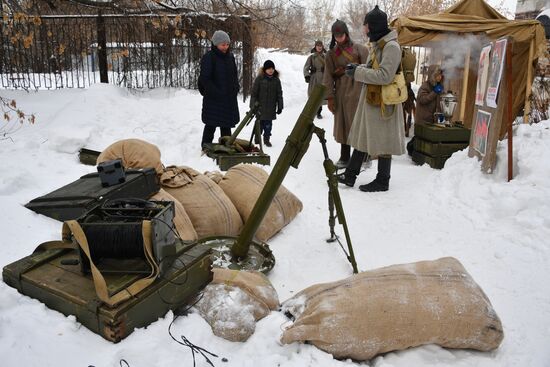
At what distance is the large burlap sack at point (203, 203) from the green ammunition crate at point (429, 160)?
3808 mm

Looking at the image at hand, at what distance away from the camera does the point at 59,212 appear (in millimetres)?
3252

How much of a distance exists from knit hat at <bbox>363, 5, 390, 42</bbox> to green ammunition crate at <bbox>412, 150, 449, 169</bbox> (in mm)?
2465

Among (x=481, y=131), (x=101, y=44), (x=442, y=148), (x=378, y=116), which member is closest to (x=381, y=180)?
(x=378, y=116)

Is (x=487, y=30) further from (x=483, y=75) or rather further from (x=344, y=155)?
(x=344, y=155)

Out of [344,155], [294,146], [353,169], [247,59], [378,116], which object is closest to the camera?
[294,146]

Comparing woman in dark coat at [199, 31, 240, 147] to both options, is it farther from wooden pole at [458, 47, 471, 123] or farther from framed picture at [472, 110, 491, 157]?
wooden pole at [458, 47, 471, 123]

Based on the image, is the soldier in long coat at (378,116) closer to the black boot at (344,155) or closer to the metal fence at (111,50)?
the black boot at (344,155)

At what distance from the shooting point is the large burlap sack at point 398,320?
2.20 metres

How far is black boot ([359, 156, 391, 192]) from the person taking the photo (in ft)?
17.3

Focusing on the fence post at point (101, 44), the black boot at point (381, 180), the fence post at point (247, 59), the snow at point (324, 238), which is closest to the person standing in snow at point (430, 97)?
the snow at point (324, 238)

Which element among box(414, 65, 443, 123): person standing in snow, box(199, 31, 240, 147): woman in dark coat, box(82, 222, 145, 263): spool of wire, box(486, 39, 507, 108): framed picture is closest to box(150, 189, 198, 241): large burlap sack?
box(82, 222, 145, 263): spool of wire

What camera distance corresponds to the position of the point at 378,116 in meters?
5.06

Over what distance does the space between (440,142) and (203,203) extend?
428cm

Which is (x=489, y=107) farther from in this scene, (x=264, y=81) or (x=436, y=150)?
(x=264, y=81)
